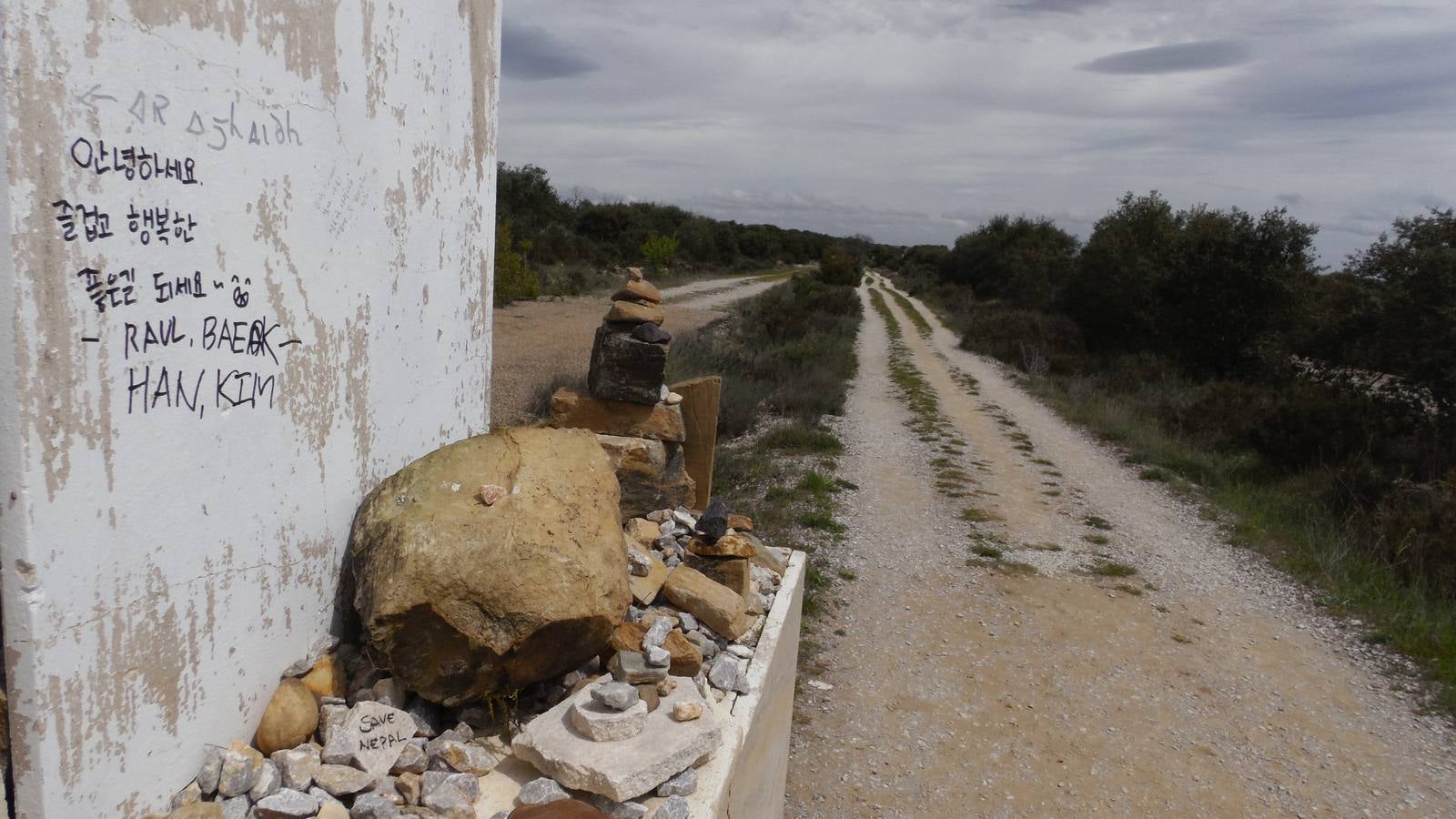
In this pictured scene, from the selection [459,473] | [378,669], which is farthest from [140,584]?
[459,473]

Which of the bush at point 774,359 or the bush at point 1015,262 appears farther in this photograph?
the bush at point 1015,262

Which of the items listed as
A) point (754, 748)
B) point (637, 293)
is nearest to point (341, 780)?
point (754, 748)

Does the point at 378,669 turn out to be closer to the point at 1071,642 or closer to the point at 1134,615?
the point at 1071,642

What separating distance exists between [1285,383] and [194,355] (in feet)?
54.6

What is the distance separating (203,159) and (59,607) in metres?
0.98

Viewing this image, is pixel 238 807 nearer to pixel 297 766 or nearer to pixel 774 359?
pixel 297 766

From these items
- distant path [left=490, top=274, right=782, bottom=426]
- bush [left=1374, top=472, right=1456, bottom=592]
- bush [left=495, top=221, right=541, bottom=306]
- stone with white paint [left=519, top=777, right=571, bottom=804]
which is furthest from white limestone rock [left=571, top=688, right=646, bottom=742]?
bush [left=495, top=221, right=541, bottom=306]

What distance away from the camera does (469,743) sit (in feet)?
8.17

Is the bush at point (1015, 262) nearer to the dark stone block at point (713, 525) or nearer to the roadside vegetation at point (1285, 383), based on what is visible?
the roadside vegetation at point (1285, 383)

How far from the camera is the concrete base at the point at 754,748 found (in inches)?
93.4

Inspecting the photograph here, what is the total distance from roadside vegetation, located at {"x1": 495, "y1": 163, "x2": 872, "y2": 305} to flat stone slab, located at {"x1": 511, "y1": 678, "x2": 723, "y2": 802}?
20.3 m

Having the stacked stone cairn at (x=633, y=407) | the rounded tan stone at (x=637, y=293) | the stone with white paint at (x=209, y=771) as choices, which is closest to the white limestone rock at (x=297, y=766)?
the stone with white paint at (x=209, y=771)

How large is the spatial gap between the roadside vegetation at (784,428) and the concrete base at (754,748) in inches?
72.6

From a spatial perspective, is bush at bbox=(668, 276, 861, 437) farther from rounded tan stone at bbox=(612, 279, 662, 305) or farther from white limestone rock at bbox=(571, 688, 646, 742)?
white limestone rock at bbox=(571, 688, 646, 742)
